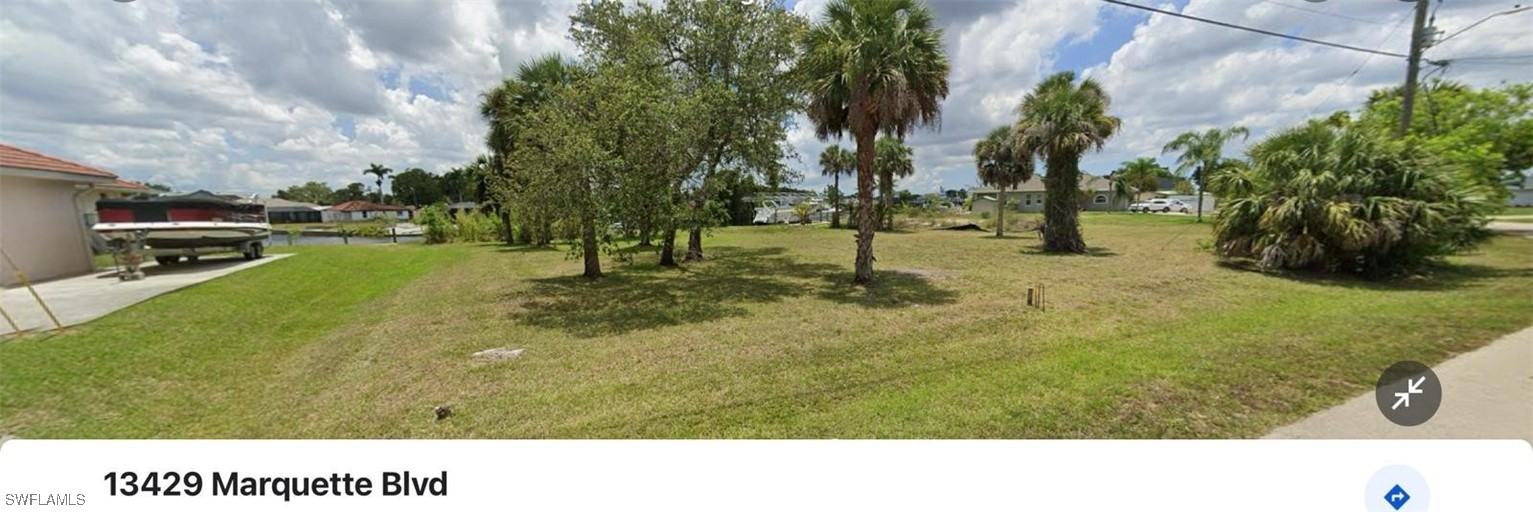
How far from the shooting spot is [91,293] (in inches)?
337

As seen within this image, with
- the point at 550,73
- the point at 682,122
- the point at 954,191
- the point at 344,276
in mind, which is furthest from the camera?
the point at 954,191

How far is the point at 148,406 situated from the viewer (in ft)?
Result: 13.8

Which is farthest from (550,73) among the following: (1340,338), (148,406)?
(1340,338)

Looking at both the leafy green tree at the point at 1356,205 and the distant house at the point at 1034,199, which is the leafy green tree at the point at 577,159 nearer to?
the leafy green tree at the point at 1356,205

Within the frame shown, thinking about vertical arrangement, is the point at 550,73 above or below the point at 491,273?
above

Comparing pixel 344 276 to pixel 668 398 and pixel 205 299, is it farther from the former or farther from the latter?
pixel 668 398

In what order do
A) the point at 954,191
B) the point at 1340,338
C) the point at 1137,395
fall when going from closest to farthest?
the point at 1137,395 < the point at 1340,338 < the point at 954,191

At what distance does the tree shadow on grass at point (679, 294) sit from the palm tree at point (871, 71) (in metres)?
1.73

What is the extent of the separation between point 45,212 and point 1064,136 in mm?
26518

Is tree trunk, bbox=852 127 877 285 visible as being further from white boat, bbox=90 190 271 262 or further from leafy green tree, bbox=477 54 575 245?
white boat, bbox=90 190 271 262

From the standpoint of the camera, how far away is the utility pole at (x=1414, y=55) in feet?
39.0

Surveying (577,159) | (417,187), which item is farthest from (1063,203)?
(417,187)

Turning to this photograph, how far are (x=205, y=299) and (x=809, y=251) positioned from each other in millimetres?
15687

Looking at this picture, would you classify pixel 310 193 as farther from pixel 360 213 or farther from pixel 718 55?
pixel 718 55
